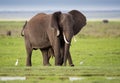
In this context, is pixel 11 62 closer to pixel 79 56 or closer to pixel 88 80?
pixel 79 56

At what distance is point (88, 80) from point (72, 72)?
2068 mm

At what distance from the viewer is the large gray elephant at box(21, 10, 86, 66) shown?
22.8 meters

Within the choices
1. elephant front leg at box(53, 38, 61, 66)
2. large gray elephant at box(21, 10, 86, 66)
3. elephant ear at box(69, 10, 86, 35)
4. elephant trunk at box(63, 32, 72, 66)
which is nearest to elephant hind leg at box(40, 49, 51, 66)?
large gray elephant at box(21, 10, 86, 66)

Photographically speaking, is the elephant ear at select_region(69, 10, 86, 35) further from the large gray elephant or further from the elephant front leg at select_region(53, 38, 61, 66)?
the elephant front leg at select_region(53, 38, 61, 66)

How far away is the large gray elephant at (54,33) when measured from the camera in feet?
74.7

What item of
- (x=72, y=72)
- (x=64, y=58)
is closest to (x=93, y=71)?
(x=72, y=72)

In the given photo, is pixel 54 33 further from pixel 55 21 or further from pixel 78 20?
pixel 78 20

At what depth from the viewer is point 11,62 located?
2989 cm

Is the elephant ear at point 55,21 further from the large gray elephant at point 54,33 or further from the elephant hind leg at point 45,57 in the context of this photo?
the elephant hind leg at point 45,57

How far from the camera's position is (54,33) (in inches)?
912

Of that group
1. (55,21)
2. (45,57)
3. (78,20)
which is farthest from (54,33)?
(78,20)

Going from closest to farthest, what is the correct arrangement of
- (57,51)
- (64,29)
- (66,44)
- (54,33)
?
1. (66,44)
2. (64,29)
3. (57,51)
4. (54,33)

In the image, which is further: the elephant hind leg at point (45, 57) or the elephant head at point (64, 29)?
the elephant hind leg at point (45, 57)

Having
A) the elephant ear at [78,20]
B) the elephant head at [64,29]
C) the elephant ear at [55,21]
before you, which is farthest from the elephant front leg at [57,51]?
the elephant ear at [78,20]
